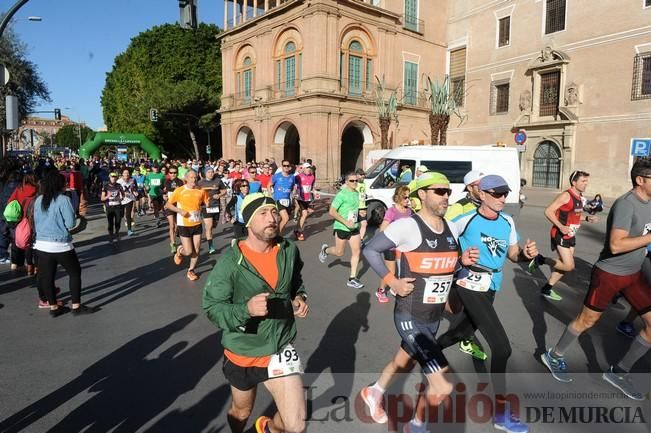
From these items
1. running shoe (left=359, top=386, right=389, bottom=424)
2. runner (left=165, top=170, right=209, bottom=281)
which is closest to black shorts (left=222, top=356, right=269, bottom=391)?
running shoe (left=359, top=386, right=389, bottom=424)

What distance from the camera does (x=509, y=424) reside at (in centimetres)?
321

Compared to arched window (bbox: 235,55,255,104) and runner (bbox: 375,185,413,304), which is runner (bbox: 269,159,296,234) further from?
arched window (bbox: 235,55,255,104)

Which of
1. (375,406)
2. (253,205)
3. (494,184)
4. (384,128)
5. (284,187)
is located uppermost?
(384,128)

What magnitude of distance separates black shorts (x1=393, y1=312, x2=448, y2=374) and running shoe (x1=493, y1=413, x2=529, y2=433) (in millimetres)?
760

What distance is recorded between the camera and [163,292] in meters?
6.80

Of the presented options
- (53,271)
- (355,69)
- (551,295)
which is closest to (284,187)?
(53,271)

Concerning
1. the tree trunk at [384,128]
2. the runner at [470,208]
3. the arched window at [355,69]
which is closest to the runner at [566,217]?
the runner at [470,208]

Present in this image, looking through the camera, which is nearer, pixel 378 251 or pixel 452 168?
pixel 378 251

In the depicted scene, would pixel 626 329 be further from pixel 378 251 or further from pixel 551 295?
pixel 378 251

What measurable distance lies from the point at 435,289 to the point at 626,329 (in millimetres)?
3489

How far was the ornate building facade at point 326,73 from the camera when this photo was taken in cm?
2825

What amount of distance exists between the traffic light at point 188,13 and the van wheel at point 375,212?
698 cm

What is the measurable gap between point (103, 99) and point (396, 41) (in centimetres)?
4449

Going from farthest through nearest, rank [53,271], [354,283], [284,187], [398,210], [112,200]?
1. [284,187]
2. [112,200]
3. [354,283]
4. [398,210]
5. [53,271]
